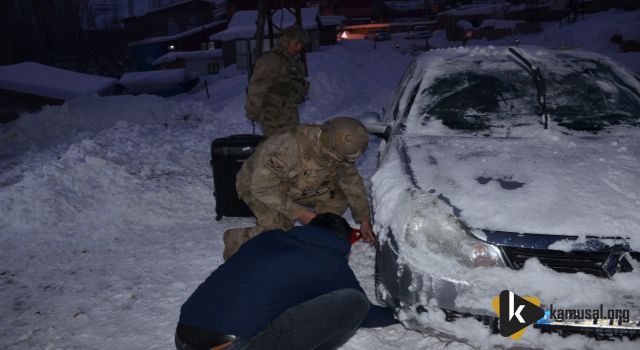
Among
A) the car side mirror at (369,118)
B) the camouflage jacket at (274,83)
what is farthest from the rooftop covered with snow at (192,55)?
the car side mirror at (369,118)

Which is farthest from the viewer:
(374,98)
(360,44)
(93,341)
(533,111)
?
(360,44)

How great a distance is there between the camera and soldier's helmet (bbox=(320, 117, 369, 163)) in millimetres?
2846

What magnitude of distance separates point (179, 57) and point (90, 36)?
71.6 feet

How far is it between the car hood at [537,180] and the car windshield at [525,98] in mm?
250

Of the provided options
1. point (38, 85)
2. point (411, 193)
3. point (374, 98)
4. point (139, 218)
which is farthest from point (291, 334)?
point (38, 85)

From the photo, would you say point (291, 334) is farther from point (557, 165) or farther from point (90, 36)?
point (90, 36)

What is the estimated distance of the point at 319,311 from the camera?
2.24 metres

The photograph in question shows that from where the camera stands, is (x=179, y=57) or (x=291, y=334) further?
(x=179, y=57)

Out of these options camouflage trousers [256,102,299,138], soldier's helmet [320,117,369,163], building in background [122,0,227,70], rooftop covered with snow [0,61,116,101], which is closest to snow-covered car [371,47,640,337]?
soldier's helmet [320,117,369,163]

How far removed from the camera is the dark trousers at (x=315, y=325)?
209cm

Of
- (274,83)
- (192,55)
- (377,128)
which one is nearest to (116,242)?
(274,83)

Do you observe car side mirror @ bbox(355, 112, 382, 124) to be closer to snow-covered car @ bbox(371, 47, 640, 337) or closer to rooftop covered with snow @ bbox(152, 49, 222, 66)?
snow-covered car @ bbox(371, 47, 640, 337)

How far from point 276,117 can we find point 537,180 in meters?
3.52

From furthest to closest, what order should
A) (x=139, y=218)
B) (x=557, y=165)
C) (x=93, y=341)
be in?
(x=139, y=218), (x=93, y=341), (x=557, y=165)
